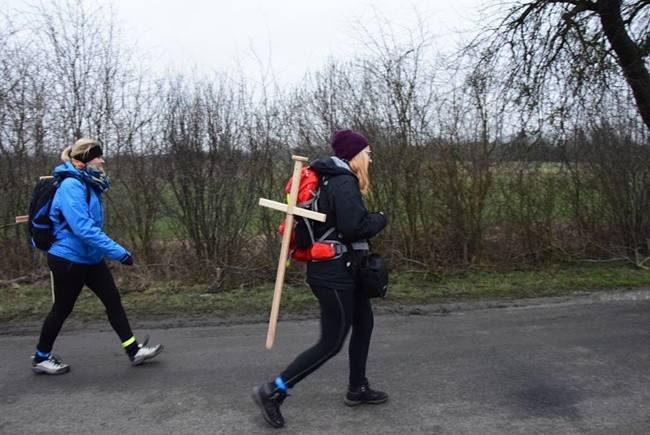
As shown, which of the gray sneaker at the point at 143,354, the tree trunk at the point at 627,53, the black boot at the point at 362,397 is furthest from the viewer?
the tree trunk at the point at 627,53

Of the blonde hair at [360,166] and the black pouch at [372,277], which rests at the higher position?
the blonde hair at [360,166]

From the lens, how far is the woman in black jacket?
10.1 ft

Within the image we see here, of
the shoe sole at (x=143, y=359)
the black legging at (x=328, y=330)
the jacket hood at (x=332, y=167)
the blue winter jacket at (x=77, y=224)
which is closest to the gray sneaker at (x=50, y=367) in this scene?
the shoe sole at (x=143, y=359)

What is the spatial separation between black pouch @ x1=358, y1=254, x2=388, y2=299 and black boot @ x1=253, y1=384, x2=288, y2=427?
86cm

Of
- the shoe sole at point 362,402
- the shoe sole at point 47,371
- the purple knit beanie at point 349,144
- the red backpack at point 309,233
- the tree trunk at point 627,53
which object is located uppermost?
the tree trunk at point 627,53

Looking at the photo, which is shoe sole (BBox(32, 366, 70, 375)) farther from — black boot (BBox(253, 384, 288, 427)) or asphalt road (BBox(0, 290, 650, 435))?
black boot (BBox(253, 384, 288, 427))

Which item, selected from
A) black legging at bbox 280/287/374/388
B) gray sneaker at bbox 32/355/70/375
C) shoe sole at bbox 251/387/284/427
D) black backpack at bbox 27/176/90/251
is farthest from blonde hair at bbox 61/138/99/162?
shoe sole at bbox 251/387/284/427

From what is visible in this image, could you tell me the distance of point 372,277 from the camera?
3.18m

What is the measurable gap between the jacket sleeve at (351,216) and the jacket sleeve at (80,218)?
182cm

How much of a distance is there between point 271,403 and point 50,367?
2102mm

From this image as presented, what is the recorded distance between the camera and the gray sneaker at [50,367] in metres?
4.09

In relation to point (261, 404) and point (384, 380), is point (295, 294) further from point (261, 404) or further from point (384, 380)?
point (261, 404)

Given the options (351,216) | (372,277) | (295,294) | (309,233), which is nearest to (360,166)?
(351,216)

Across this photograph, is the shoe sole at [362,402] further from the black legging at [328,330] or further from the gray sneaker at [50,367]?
the gray sneaker at [50,367]
